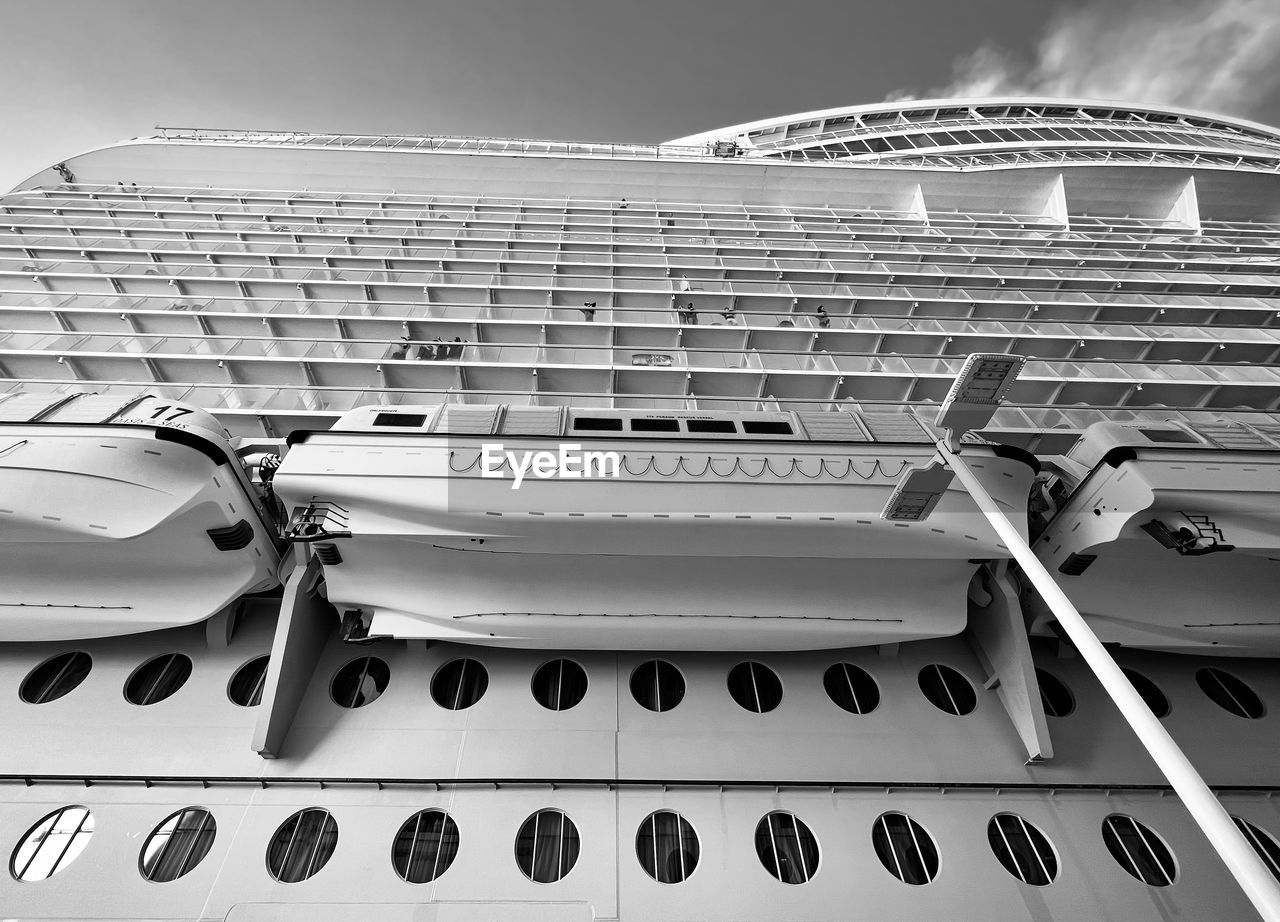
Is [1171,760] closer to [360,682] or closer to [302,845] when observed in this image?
[302,845]

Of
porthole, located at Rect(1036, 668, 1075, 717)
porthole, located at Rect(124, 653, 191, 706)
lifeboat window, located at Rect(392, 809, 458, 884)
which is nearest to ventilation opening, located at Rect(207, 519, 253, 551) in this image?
porthole, located at Rect(124, 653, 191, 706)

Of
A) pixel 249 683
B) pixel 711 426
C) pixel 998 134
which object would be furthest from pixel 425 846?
pixel 998 134

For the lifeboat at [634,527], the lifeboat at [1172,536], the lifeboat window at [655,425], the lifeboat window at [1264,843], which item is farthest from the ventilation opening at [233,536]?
the lifeboat window at [1264,843]

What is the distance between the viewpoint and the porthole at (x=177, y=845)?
545 centimetres

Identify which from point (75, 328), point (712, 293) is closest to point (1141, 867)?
point (712, 293)

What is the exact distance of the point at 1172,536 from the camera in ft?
19.5

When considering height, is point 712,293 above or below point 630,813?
above

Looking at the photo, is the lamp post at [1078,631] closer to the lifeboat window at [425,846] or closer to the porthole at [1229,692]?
the porthole at [1229,692]

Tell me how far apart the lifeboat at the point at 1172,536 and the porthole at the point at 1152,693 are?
28.7 inches

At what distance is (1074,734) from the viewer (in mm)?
6684

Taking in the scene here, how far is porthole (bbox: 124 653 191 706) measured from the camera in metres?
6.61

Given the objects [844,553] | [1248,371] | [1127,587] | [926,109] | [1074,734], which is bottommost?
[1074,734]

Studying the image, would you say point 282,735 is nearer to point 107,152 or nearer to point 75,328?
point 75,328

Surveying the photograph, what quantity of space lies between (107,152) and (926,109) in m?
40.0
